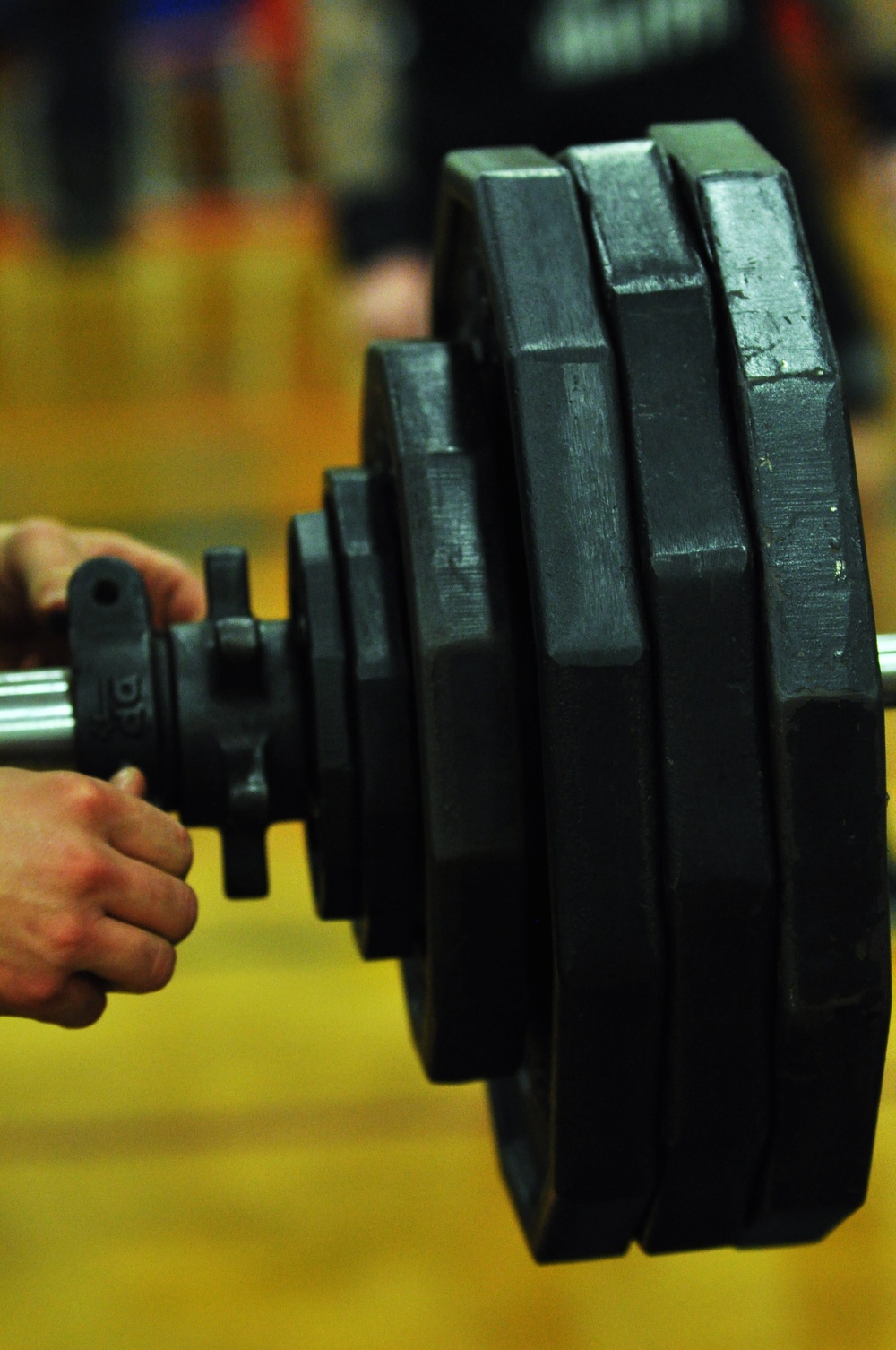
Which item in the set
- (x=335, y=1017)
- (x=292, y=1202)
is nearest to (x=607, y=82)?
(x=335, y=1017)

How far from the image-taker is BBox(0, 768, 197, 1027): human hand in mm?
518

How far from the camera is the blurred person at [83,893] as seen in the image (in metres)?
0.52

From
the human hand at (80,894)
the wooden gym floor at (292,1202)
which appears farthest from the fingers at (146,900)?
the wooden gym floor at (292,1202)

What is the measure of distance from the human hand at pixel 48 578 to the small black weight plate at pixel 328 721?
0.53 feet

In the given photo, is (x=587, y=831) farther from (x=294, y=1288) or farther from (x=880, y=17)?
(x=880, y=17)

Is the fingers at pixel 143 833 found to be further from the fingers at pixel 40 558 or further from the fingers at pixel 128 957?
the fingers at pixel 40 558

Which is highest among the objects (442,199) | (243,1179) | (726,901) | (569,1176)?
(442,199)

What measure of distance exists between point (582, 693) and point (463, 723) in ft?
0.16

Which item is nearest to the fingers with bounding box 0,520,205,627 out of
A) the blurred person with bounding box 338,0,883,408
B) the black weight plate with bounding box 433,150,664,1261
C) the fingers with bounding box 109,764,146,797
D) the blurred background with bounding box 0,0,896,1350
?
the fingers with bounding box 109,764,146,797

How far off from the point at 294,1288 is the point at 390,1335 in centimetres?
7

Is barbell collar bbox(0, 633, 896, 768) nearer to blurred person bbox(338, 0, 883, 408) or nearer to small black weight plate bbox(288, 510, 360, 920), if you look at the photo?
small black weight plate bbox(288, 510, 360, 920)

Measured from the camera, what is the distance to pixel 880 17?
8.91 feet

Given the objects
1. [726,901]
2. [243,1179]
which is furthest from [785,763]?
[243,1179]

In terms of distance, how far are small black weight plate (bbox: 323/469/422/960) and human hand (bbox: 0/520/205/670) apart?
184 millimetres
